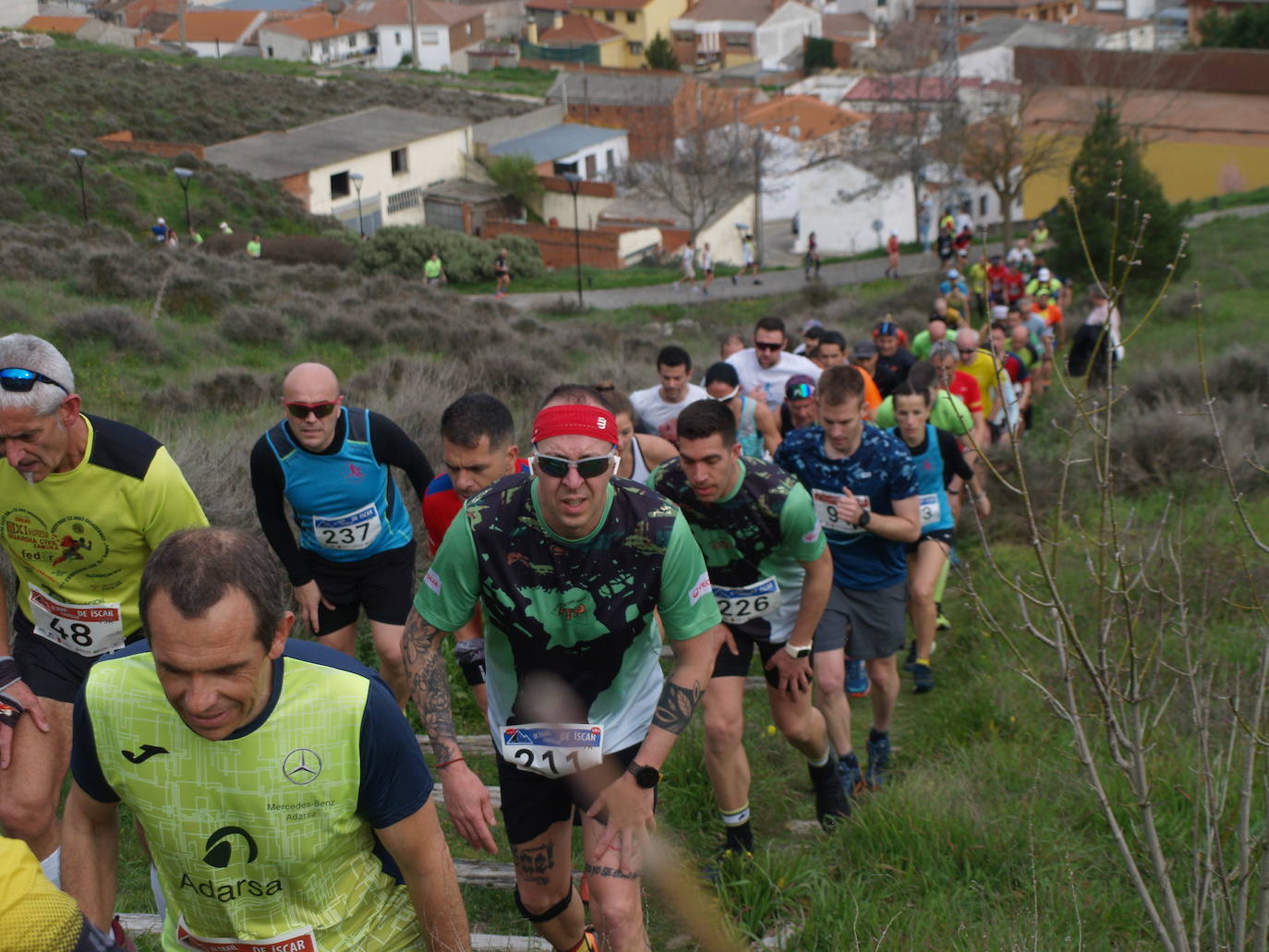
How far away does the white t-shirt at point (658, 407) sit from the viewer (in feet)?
28.2

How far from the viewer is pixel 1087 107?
49438 millimetres

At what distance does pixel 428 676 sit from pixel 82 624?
4.52 ft

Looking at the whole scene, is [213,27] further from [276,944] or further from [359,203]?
[276,944]

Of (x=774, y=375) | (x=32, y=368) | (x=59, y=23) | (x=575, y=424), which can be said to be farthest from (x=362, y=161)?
(x=575, y=424)

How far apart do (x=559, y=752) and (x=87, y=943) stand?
2054 mm

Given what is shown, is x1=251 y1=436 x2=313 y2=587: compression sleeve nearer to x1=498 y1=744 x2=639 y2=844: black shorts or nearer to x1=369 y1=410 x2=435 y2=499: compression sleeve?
x1=369 y1=410 x2=435 y2=499: compression sleeve

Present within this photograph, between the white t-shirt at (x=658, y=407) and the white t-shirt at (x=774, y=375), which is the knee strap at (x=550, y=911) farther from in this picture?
the white t-shirt at (x=774, y=375)

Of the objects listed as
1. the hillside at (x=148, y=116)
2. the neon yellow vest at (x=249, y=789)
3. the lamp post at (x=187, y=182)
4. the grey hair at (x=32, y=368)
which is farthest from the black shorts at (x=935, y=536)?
the lamp post at (x=187, y=182)

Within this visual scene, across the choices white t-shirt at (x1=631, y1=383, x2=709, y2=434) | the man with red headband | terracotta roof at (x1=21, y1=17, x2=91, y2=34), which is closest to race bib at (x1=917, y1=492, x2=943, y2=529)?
white t-shirt at (x1=631, y1=383, x2=709, y2=434)

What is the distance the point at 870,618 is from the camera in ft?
21.4

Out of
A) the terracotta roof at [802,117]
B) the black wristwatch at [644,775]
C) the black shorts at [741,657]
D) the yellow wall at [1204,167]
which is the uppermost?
the terracotta roof at [802,117]

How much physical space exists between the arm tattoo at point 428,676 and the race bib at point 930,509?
4.10 metres

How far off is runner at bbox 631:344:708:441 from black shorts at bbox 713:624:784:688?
9.34ft

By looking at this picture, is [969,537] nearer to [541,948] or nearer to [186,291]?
[541,948]
